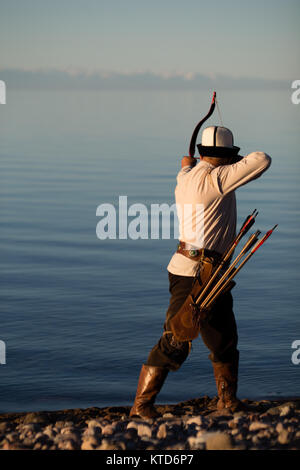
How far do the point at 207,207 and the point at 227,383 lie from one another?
128 cm

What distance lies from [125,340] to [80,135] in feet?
109

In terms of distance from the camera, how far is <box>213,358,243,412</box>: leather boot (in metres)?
7.06

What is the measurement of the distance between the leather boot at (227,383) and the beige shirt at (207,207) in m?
0.72

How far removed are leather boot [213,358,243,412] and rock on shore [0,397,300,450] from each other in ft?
0.37

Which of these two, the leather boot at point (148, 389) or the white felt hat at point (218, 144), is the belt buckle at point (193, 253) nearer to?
the white felt hat at point (218, 144)

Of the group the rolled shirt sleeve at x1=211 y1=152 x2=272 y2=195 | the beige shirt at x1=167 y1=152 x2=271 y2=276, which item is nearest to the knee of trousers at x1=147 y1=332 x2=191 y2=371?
the beige shirt at x1=167 y1=152 x2=271 y2=276

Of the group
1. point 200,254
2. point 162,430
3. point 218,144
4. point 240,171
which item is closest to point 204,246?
point 200,254

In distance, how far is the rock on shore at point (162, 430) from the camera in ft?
19.8

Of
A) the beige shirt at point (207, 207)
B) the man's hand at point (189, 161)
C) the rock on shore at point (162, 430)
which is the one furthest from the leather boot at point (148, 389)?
the man's hand at point (189, 161)

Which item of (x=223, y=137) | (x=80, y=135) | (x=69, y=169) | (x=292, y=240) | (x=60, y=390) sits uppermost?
(x=80, y=135)

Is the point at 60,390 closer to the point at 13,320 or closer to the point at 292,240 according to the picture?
the point at 13,320

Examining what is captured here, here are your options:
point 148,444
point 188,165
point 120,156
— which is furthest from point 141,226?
point 120,156

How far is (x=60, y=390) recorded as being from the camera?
863 centimetres

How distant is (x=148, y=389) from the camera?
6996mm
